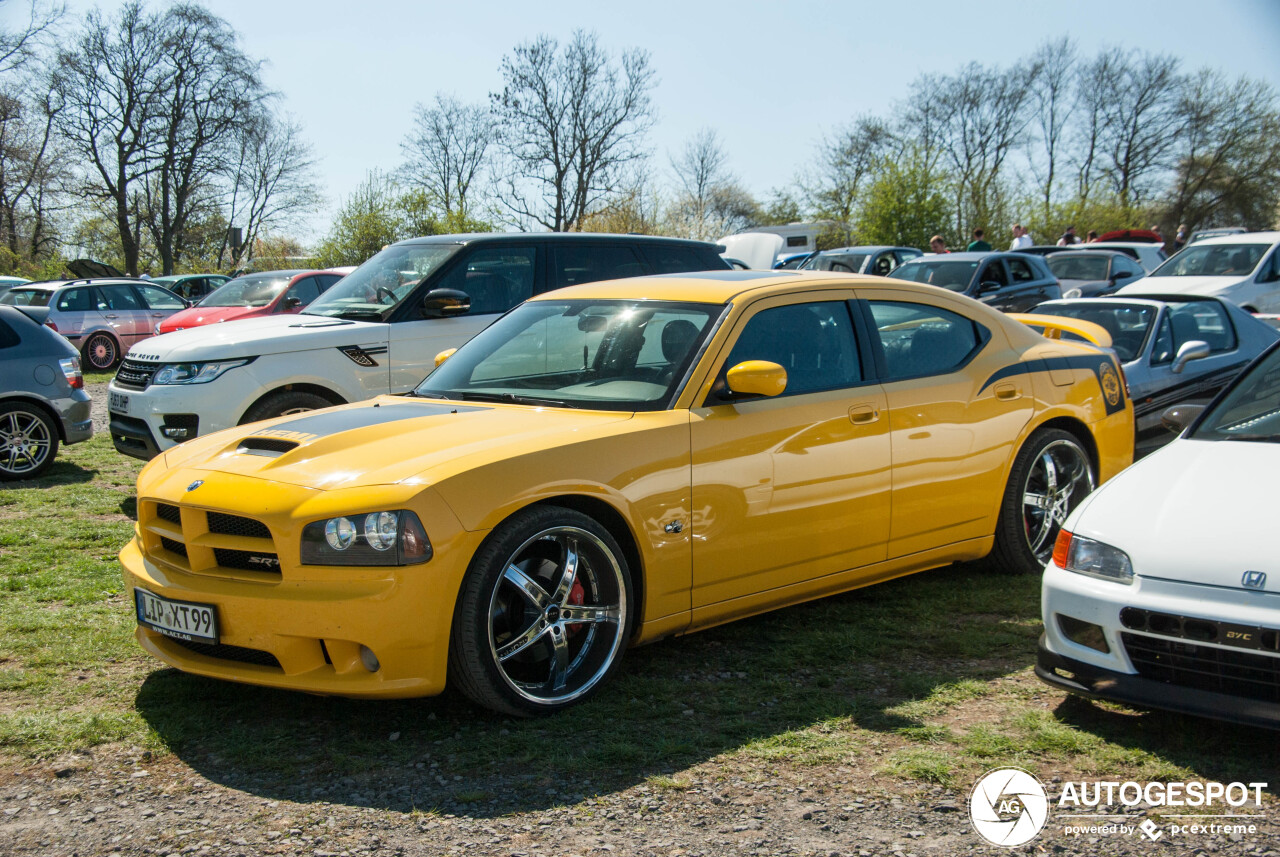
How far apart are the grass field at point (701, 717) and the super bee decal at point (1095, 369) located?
1.18 meters

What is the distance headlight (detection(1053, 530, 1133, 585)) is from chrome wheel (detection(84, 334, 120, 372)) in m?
18.9

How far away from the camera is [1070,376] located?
5.80m

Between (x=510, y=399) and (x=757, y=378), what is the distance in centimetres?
107

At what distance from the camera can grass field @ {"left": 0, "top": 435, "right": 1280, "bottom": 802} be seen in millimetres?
3498

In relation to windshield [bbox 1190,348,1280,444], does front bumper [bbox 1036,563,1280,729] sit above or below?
below

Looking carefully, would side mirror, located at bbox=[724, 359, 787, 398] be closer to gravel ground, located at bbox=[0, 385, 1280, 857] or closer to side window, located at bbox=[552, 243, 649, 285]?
gravel ground, located at bbox=[0, 385, 1280, 857]

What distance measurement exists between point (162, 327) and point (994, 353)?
16048 millimetres

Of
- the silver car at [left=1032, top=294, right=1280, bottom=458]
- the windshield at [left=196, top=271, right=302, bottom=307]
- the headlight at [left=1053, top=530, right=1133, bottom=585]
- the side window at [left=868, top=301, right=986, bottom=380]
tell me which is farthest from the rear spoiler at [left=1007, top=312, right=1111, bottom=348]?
the windshield at [left=196, top=271, right=302, bottom=307]

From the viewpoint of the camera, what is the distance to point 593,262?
342 inches

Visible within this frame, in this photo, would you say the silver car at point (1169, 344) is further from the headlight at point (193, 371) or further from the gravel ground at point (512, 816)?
the headlight at point (193, 371)

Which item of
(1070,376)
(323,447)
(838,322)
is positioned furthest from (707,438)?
(1070,376)

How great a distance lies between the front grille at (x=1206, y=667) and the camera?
322 cm

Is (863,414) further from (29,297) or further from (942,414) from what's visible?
(29,297)

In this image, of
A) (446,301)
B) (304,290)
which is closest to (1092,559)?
(446,301)
